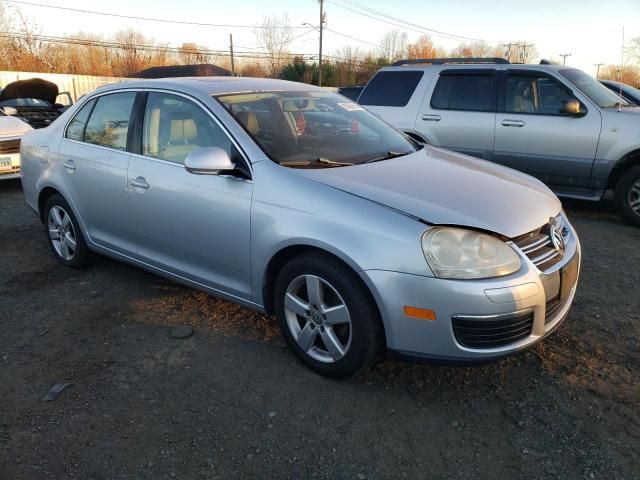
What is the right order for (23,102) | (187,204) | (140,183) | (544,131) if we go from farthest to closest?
(23,102)
(544,131)
(140,183)
(187,204)

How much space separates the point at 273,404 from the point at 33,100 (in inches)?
435

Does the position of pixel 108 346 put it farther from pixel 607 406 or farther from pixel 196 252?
pixel 607 406

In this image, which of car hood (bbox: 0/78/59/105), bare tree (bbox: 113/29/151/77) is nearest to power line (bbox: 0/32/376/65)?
bare tree (bbox: 113/29/151/77)

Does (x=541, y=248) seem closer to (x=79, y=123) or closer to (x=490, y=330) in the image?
(x=490, y=330)

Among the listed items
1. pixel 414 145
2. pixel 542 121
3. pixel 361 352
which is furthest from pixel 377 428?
pixel 542 121

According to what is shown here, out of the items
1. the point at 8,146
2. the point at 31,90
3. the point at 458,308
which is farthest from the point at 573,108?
the point at 31,90

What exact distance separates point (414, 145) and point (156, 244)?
80.7 inches

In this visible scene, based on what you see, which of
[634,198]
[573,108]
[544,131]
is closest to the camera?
[634,198]

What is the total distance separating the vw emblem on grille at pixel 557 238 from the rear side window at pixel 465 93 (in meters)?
4.22

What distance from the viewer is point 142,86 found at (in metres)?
3.96

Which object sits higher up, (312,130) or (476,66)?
(476,66)

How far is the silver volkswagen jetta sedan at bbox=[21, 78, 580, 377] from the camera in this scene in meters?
2.56

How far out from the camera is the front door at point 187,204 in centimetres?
320

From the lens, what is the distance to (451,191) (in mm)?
2951
